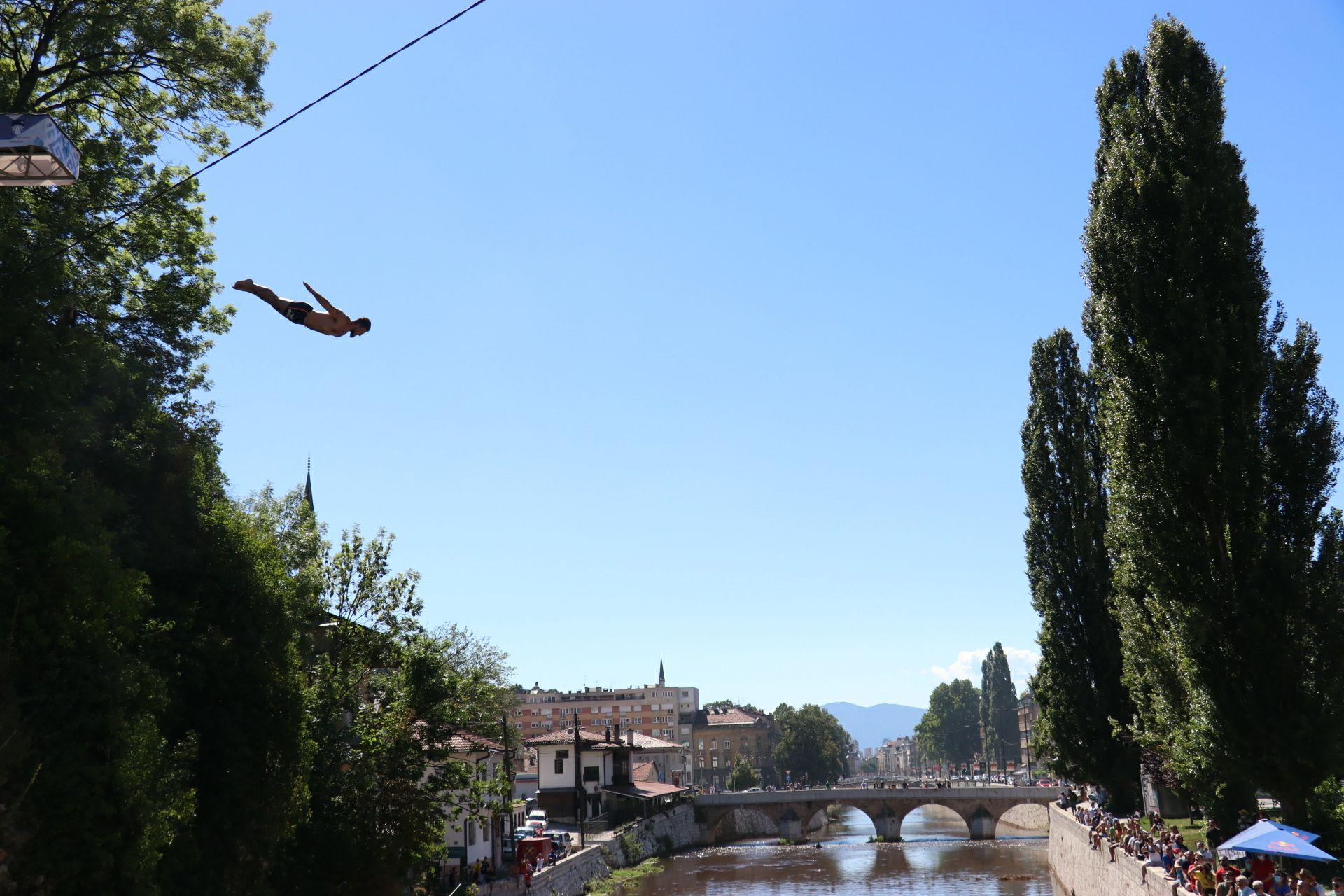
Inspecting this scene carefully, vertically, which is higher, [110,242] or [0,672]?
[110,242]

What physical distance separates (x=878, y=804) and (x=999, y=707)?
2777 inches

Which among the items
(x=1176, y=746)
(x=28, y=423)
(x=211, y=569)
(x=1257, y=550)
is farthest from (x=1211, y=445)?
(x=28, y=423)

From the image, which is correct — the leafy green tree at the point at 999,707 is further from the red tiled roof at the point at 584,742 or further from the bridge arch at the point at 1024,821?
the red tiled roof at the point at 584,742

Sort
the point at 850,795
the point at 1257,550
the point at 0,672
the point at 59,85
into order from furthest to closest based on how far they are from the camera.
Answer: the point at 850,795, the point at 1257,550, the point at 59,85, the point at 0,672

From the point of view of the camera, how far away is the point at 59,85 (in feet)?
59.1

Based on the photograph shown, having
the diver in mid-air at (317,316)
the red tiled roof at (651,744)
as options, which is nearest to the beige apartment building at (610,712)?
the red tiled roof at (651,744)

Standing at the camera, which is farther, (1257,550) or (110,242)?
(1257,550)

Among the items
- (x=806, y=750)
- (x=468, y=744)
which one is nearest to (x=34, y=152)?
(x=468, y=744)

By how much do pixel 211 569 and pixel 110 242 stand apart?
6.09m

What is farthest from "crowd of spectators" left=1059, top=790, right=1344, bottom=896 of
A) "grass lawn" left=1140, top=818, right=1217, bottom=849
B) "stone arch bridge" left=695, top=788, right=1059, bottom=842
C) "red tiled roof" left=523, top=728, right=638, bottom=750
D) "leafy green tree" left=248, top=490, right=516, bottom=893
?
"stone arch bridge" left=695, top=788, right=1059, bottom=842

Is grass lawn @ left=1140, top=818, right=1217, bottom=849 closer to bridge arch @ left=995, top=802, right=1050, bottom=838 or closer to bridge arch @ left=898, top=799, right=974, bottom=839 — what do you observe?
bridge arch @ left=898, top=799, right=974, bottom=839

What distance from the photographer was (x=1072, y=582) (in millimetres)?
39031

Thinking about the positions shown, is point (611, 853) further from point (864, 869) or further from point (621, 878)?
point (864, 869)

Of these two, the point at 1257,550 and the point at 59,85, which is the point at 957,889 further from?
the point at 59,85
